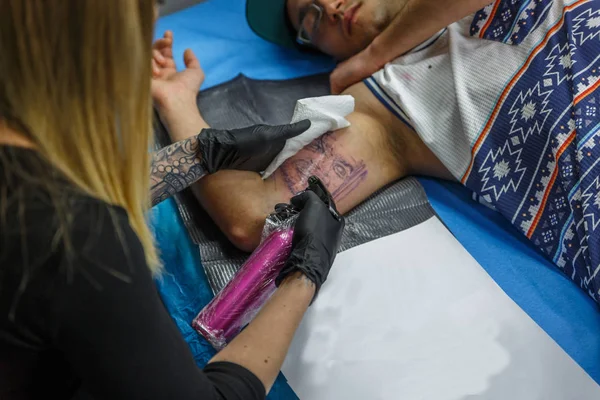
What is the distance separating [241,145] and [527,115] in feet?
1.97

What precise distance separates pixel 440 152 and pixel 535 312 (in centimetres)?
40

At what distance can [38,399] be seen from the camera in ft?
2.18

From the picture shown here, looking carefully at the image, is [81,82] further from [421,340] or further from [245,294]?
[421,340]

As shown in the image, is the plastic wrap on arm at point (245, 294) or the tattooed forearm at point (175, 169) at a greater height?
the tattooed forearm at point (175, 169)

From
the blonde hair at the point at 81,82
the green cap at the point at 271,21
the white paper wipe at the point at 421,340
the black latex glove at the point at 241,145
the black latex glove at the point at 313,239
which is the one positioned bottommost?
the white paper wipe at the point at 421,340

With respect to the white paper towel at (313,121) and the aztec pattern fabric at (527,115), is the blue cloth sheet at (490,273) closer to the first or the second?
the aztec pattern fabric at (527,115)

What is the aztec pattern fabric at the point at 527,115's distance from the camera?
105 centimetres

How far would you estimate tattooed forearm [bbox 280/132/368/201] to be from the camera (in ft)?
3.96

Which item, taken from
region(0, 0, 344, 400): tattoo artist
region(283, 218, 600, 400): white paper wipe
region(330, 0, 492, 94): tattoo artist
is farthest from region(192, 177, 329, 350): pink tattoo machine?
region(330, 0, 492, 94): tattoo artist

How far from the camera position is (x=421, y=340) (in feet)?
3.36

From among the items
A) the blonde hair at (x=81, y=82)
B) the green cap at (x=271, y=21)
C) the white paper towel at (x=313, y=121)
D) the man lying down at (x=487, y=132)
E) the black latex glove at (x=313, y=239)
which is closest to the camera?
the blonde hair at (x=81, y=82)

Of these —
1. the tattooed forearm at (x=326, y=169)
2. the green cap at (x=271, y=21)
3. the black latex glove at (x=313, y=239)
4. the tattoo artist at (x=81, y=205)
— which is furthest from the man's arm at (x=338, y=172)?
the tattoo artist at (x=81, y=205)

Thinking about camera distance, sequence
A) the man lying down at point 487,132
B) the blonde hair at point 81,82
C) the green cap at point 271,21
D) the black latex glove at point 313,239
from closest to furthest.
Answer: the blonde hair at point 81,82
the black latex glove at point 313,239
the man lying down at point 487,132
the green cap at point 271,21

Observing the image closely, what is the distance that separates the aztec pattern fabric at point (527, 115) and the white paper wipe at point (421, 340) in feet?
0.55
